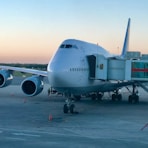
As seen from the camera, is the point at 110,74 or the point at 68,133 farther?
the point at 110,74

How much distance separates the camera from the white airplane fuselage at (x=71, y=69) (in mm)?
19748

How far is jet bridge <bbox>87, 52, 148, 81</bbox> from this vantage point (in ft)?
75.4

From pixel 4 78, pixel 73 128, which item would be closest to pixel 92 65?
pixel 73 128

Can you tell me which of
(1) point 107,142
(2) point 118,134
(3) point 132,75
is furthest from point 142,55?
(1) point 107,142

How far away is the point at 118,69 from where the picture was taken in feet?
77.6

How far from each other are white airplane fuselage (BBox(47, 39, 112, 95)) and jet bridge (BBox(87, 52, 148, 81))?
64cm

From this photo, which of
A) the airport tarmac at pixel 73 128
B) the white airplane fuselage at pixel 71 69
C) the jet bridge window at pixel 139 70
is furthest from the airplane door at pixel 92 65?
the jet bridge window at pixel 139 70

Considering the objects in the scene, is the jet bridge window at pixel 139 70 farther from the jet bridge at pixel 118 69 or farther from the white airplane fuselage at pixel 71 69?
the white airplane fuselage at pixel 71 69

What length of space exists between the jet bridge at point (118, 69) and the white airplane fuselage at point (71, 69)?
0.64m

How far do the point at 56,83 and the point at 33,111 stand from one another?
105 inches

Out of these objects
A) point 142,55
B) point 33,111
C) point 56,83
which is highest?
point 142,55

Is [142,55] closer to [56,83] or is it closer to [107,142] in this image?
[56,83]

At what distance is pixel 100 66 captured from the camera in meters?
22.8

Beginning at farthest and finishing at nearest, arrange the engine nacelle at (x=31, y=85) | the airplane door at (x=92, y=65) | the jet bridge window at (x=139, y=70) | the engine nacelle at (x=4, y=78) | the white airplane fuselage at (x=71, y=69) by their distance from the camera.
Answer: the engine nacelle at (x=4, y=78) → the engine nacelle at (x=31, y=85) → the jet bridge window at (x=139, y=70) → the airplane door at (x=92, y=65) → the white airplane fuselage at (x=71, y=69)
